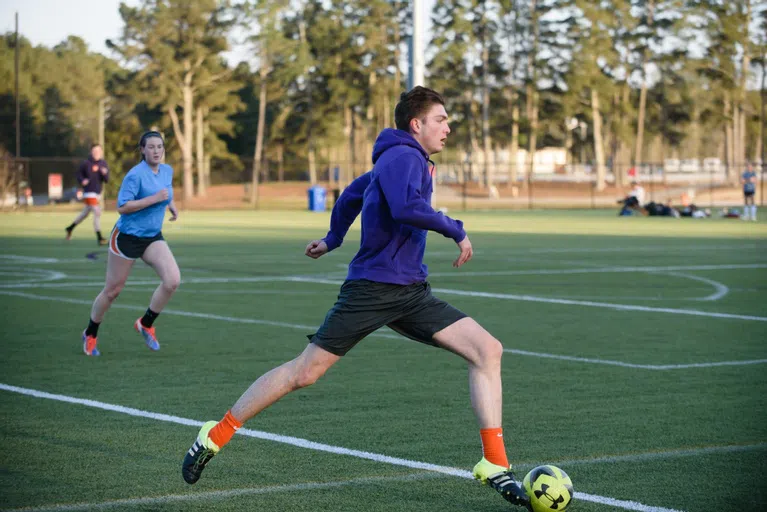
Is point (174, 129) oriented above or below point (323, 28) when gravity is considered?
below

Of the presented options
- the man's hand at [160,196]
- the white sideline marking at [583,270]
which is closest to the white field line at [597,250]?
the white sideline marking at [583,270]

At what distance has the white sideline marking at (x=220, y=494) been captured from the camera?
18.9 ft

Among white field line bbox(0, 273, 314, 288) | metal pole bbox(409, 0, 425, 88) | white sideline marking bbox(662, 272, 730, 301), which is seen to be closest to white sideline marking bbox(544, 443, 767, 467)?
white sideline marking bbox(662, 272, 730, 301)

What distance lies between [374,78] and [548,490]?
91281mm

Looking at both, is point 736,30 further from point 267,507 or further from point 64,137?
point 267,507

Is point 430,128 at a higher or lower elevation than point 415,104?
lower

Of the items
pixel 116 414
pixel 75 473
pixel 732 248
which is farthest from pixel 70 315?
pixel 732 248

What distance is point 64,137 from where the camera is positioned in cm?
10125

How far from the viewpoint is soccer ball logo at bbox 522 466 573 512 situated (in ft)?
18.6

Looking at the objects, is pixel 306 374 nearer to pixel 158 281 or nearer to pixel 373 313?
pixel 373 313

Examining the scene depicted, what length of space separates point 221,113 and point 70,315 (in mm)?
83829

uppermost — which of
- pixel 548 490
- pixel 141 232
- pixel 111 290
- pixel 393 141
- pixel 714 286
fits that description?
pixel 393 141

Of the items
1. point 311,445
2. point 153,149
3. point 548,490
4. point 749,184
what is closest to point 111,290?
point 153,149

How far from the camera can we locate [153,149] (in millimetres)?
10633
